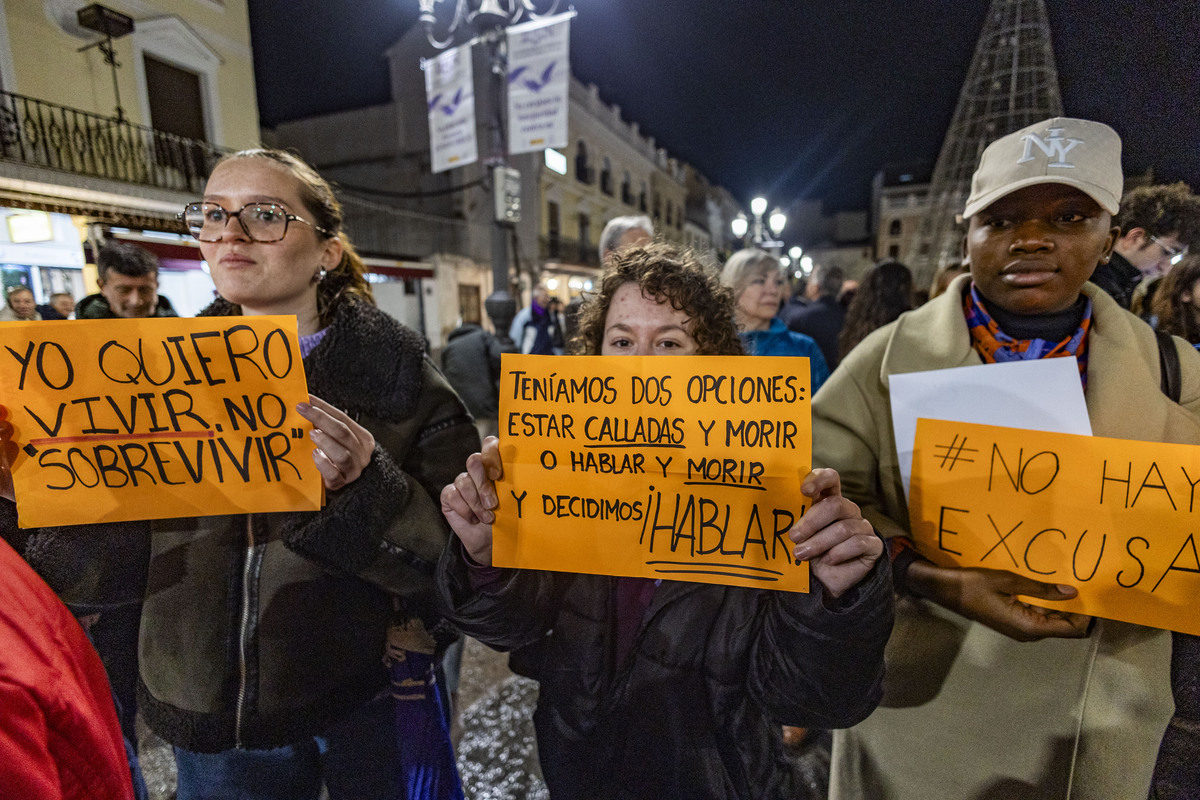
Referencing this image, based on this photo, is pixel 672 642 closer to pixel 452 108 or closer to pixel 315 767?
pixel 315 767

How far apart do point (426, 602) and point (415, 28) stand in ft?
70.1

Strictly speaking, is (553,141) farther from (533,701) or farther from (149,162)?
(533,701)

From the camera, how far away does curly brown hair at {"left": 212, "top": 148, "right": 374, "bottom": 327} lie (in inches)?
52.4

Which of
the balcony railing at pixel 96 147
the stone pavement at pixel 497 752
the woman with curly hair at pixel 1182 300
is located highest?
the balcony railing at pixel 96 147

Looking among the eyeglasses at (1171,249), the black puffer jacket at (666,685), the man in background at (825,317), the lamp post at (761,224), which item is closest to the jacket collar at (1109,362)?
the black puffer jacket at (666,685)

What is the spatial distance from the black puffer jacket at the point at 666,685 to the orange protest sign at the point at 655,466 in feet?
0.47

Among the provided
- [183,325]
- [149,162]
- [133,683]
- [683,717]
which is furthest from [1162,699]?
[149,162]

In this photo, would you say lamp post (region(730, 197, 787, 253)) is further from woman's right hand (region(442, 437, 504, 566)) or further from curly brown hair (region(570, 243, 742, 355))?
woman's right hand (region(442, 437, 504, 566))

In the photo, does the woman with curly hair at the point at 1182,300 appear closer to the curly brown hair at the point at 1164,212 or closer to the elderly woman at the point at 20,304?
the curly brown hair at the point at 1164,212

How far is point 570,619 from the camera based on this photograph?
3.99 feet

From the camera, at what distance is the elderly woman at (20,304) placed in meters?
3.33

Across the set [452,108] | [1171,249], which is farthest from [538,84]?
[1171,249]

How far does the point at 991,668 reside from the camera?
1.23 meters

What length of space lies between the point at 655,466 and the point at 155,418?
112 cm
